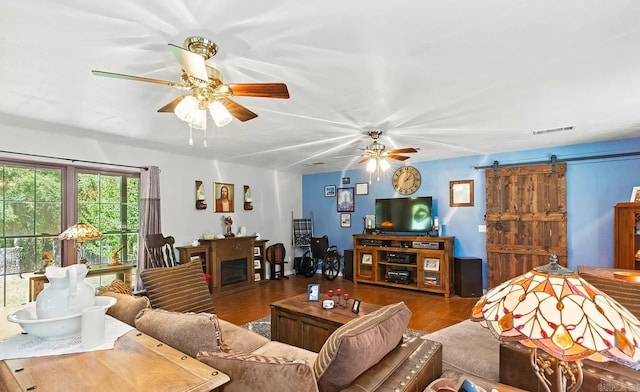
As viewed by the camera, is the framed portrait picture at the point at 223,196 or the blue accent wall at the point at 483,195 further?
the framed portrait picture at the point at 223,196

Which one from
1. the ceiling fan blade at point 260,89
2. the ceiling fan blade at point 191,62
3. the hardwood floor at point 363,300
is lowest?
the hardwood floor at point 363,300

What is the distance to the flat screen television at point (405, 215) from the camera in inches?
224

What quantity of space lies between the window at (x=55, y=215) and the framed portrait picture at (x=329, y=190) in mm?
3768

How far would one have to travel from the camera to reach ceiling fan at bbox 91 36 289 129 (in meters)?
1.79

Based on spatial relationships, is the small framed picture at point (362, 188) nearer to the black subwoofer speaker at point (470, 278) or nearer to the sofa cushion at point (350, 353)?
the black subwoofer speaker at point (470, 278)

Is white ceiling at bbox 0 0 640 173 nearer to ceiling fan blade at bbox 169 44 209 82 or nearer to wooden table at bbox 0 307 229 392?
ceiling fan blade at bbox 169 44 209 82

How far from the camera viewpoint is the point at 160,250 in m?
4.67

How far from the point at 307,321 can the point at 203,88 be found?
207 centimetres

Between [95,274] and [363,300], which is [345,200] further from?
[95,274]

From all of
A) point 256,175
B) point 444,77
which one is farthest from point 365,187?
point 444,77

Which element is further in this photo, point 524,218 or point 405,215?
point 405,215

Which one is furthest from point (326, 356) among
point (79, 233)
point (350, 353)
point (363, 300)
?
point (363, 300)

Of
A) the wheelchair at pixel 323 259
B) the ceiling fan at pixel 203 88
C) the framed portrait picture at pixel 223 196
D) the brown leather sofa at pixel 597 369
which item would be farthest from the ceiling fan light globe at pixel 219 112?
the wheelchair at pixel 323 259

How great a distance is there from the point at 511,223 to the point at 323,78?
165 inches
